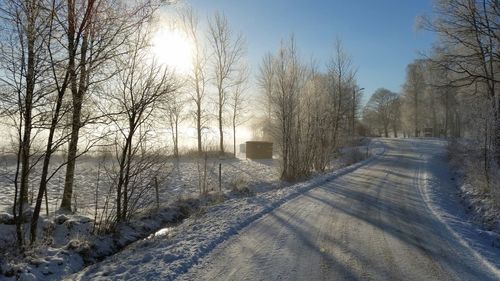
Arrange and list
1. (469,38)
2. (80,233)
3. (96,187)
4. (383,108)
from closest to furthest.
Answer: (80,233) < (96,187) < (469,38) < (383,108)

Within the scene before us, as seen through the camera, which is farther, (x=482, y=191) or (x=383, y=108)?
(x=383, y=108)

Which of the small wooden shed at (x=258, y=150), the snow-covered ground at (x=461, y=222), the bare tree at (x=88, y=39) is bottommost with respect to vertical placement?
the snow-covered ground at (x=461, y=222)

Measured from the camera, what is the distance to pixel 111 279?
207 inches

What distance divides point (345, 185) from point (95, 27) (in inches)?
440

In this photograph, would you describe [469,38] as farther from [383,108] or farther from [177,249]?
[383,108]

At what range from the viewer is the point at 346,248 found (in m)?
6.36

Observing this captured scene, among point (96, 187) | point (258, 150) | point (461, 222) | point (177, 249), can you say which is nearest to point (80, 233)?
point (177, 249)

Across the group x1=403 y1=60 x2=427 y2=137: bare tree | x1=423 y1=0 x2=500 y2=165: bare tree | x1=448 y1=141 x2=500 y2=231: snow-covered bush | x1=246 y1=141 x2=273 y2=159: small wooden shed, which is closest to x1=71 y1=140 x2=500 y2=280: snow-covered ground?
x1=448 y1=141 x2=500 y2=231: snow-covered bush

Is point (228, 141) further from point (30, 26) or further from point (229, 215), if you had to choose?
point (30, 26)

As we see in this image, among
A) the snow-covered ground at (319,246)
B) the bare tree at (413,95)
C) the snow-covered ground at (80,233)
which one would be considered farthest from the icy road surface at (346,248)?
the bare tree at (413,95)

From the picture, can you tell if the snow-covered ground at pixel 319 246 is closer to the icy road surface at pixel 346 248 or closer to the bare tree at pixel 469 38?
the icy road surface at pixel 346 248

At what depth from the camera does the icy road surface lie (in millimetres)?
5242

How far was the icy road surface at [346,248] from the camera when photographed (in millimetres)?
5242

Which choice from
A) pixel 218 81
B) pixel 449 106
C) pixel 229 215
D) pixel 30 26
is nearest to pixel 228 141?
pixel 218 81
